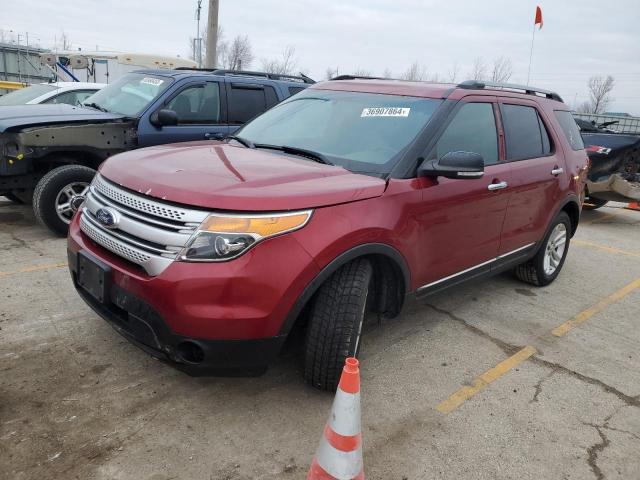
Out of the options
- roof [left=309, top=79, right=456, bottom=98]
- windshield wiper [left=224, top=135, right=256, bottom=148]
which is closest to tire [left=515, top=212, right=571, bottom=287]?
roof [left=309, top=79, right=456, bottom=98]

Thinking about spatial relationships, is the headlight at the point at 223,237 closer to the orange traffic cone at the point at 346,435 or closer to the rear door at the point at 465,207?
the orange traffic cone at the point at 346,435

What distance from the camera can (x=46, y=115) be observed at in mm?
5488

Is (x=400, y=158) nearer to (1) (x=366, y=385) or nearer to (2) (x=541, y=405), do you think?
(1) (x=366, y=385)

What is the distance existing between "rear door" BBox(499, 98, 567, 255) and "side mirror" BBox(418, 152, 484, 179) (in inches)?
38.6

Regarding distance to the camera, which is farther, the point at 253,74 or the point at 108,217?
the point at 253,74

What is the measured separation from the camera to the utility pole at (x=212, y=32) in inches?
542

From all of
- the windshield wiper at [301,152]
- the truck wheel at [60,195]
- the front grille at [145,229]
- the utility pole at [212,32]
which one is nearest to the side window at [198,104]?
the truck wheel at [60,195]

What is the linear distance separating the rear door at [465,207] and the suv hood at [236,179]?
0.56 m

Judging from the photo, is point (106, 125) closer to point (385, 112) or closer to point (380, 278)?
point (385, 112)

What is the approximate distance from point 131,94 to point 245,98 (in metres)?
1.38

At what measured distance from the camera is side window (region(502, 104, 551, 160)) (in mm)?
4070

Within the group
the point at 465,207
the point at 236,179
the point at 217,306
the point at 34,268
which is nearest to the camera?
the point at 217,306

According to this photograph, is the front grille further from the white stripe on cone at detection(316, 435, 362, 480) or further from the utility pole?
the utility pole

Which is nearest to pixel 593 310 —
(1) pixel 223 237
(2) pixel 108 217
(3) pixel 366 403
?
→ (3) pixel 366 403
